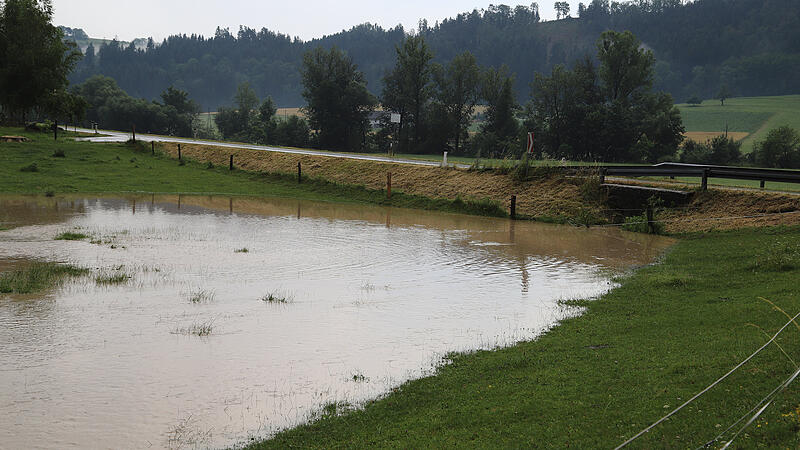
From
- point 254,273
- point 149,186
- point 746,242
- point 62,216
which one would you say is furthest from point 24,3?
point 746,242

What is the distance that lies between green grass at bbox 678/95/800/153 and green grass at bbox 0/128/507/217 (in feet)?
300

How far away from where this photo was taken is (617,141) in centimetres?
7044

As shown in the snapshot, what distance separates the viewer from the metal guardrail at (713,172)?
25.7m

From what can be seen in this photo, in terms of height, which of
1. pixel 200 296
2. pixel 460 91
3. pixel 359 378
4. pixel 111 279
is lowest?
pixel 359 378

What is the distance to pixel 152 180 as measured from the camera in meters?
41.8

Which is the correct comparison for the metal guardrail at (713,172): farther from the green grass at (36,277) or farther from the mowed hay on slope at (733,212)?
the green grass at (36,277)

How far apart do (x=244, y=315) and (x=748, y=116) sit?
144m

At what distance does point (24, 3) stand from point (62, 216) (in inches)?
1418

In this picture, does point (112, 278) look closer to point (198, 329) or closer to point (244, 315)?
point (244, 315)

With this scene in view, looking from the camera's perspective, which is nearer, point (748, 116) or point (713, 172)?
point (713, 172)

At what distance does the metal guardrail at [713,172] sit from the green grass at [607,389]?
1436 centimetres

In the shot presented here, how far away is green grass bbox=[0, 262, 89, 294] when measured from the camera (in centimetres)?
1478

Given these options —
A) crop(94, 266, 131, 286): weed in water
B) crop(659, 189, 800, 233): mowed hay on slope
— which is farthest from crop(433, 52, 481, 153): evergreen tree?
crop(94, 266, 131, 286): weed in water

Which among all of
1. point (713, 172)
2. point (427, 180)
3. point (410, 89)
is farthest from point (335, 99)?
point (713, 172)
